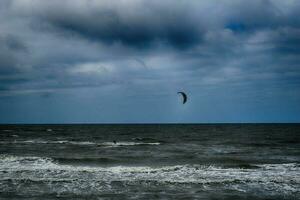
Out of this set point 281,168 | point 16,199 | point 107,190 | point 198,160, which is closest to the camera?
point 16,199

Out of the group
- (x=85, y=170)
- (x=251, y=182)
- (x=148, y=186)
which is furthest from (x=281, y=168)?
(x=85, y=170)

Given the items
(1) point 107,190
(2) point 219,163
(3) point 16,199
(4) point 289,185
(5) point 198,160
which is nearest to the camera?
(3) point 16,199

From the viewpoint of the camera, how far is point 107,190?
16.1 m

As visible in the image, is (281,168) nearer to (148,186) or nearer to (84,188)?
(148,186)

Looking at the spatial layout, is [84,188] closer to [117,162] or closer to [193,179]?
[193,179]

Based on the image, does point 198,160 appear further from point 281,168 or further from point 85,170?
point 85,170

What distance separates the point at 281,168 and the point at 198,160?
7.03 metres

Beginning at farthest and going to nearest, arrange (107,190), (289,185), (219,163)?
(219,163) < (289,185) < (107,190)

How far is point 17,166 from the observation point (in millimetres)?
24172

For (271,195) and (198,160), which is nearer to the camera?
(271,195)

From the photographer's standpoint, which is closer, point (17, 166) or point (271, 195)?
point (271, 195)

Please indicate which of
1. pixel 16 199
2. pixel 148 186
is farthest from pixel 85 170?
pixel 16 199

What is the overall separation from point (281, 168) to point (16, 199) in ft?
53.3

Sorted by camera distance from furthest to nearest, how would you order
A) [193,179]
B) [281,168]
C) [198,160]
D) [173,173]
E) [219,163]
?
[198,160] → [219,163] → [281,168] → [173,173] → [193,179]
